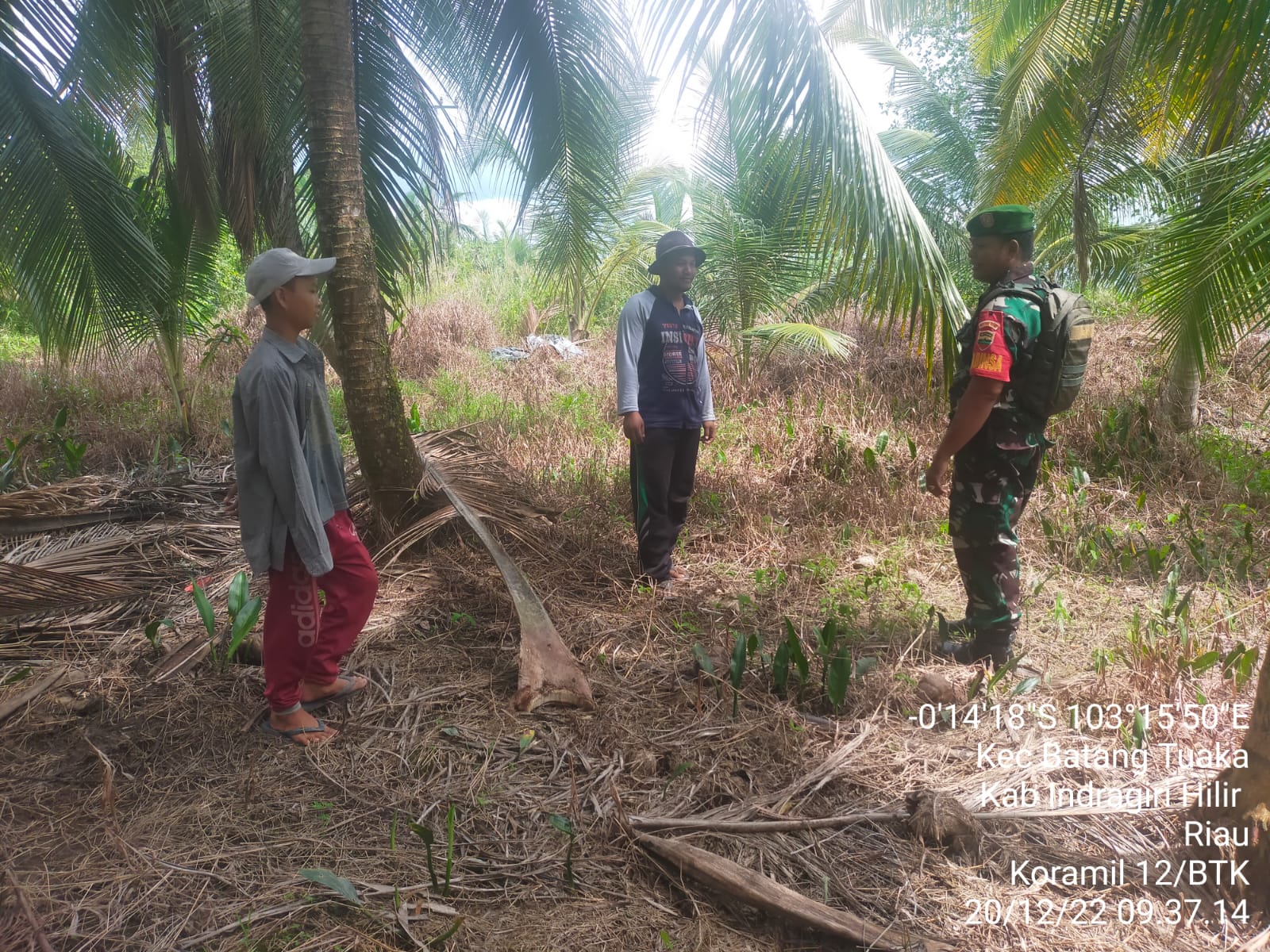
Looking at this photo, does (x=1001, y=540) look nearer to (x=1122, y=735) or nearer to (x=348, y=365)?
(x=1122, y=735)

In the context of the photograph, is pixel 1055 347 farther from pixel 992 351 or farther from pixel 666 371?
pixel 666 371

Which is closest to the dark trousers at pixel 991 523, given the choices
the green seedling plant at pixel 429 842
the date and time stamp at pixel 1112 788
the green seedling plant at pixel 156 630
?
the date and time stamp at pixel 1112 788

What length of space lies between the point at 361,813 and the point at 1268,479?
19.3 ft

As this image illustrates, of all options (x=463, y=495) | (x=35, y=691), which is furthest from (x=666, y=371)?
(x=35, y=691)

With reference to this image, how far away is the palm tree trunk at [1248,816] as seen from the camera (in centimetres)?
196

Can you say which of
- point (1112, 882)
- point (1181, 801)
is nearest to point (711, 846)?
point (1112, 882)

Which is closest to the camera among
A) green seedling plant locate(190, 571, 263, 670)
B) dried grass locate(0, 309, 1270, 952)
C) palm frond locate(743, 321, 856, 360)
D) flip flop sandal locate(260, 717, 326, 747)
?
dried grass locate(0, 309, 1270, 952)

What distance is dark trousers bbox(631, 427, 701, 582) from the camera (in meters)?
4.06

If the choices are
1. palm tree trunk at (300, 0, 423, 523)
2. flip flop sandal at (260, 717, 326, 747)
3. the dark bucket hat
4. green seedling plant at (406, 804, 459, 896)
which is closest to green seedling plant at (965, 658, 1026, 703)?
green seedling plant at (406, 804, 459, 896)

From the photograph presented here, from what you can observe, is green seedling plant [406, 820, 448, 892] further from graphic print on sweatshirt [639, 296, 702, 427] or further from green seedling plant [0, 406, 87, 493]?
green seedling plant [0, 406, 87, 493]

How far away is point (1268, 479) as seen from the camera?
17.3 feet

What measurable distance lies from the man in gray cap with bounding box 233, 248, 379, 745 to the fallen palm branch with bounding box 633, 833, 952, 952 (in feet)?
4.55

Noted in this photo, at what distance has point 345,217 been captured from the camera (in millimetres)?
3781

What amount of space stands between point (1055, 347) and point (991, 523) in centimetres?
73
